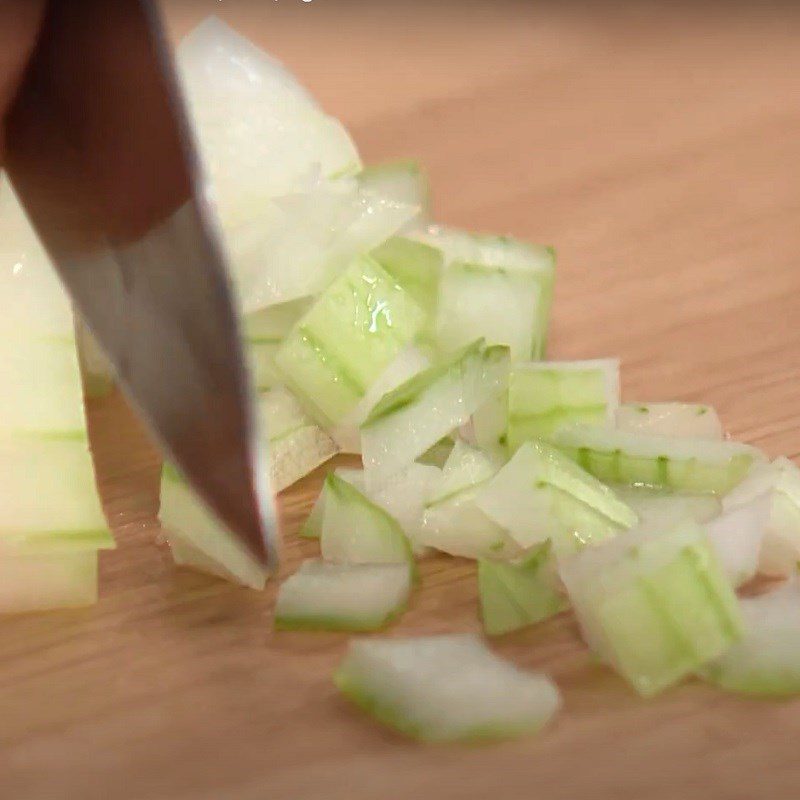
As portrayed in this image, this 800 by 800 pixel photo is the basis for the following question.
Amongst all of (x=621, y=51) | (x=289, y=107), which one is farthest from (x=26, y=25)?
(x=621, y=51)

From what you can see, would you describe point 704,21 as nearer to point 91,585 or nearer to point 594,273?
point 594,273

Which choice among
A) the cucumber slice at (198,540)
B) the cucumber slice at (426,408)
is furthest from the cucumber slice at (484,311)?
the cucumber slice at (198,540)

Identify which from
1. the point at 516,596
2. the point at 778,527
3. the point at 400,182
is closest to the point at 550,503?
the point at 516,596

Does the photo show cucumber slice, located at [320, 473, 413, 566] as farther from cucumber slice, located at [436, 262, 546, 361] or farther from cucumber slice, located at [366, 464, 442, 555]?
cucumber slice, located at [436, 262, 546, 361]

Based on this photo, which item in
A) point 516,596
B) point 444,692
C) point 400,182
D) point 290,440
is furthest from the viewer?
point 400,182

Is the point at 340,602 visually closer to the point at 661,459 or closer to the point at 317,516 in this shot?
the point at 317,516

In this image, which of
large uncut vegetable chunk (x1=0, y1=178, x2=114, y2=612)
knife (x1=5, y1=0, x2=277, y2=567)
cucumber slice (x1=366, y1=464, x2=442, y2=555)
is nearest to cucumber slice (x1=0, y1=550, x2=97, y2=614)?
large uncut vegetable chunk (x1=0, y1=178, x2=114, y2=612)

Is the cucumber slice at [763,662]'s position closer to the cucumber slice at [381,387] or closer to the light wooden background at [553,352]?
the light wooden background at [553,352]
